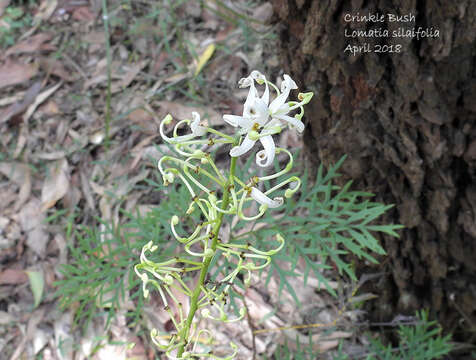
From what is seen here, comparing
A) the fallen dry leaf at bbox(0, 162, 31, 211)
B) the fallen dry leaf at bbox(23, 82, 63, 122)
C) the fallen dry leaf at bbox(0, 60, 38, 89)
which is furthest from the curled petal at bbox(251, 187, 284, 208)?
the fallen dry leaf at bbox(0, 60, 38, 89)

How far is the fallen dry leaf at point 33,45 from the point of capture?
3.99 meters

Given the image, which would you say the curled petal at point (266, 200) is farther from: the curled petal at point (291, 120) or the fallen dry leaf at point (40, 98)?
the fallen dry leaf at point (40, 98)

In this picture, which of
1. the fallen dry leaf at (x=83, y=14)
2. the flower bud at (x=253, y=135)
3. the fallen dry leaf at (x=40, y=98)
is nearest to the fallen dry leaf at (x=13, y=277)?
the fallen dry leaf at (x=40, y=98)

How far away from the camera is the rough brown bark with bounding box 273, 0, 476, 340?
1.85m

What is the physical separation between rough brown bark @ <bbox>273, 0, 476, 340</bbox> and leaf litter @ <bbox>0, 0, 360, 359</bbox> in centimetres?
69

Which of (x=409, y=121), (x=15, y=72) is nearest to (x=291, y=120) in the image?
(x=409, y=121)

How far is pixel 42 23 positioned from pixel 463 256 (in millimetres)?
3657

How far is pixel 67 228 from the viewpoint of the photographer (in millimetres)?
3238

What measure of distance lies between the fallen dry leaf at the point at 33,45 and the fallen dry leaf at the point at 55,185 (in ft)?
3.60

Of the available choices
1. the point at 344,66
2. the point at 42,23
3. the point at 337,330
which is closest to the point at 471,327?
the point at 337,330

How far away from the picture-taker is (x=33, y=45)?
13.2 feet

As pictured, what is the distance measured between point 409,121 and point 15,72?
3166 millimetres

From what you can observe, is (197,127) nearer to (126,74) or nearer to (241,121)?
(241,121)

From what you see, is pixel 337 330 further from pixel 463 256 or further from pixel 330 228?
pixel 330 228
